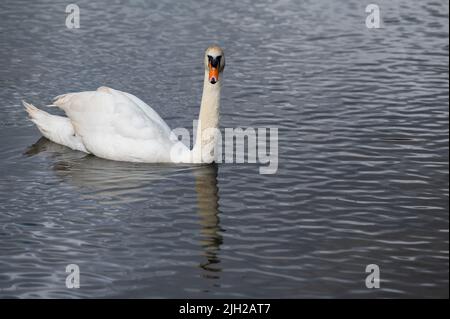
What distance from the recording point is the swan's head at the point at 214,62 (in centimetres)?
1554

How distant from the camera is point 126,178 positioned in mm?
15375

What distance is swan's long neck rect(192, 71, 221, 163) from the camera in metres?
15.9

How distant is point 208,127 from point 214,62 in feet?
3.70

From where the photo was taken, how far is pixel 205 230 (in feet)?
43.1

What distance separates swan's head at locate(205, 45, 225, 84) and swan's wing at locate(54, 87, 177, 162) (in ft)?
4.19

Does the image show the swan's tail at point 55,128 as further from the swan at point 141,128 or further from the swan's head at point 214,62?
the swan's head at point 214,62

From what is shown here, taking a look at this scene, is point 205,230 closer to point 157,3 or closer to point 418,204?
point 418,204

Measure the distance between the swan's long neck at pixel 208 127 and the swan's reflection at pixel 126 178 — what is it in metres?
0.19

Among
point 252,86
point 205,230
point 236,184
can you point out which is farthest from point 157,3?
point 205,230
